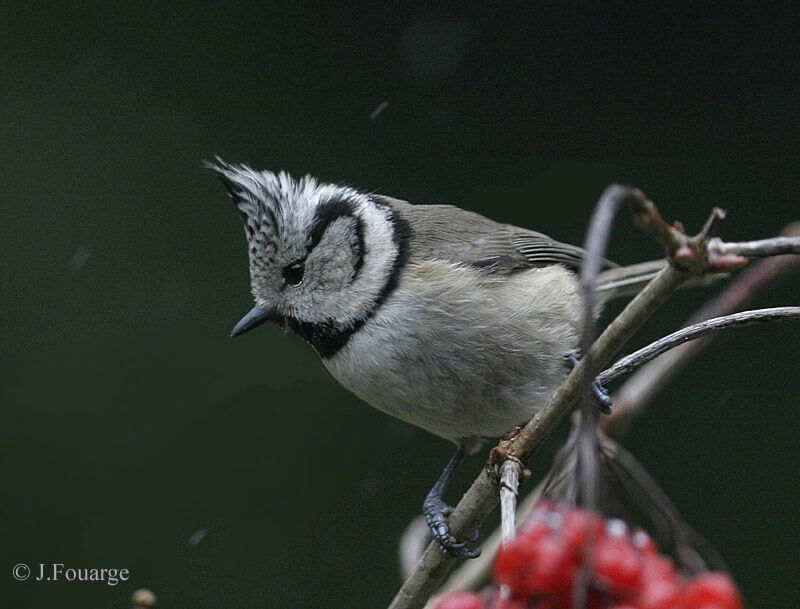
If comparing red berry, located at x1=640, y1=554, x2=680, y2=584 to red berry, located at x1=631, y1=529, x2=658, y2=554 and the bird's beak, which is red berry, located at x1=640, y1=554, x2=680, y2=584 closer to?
red berry, located at x1=631, y1=529, x2=658, y2=554

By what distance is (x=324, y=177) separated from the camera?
12.0 feet

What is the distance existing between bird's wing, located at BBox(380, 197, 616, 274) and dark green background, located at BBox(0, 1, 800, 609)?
0.98 meters

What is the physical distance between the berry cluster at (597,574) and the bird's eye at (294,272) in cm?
146

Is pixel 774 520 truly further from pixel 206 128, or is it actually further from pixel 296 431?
pixel 206 128

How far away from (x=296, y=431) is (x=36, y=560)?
0.92 meters

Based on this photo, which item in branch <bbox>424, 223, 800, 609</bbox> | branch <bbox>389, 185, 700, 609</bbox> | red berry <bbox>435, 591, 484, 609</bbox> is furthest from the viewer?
branch <bbox>424, 223, 800, 609</bbox>

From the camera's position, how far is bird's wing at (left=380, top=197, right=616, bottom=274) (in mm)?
2408

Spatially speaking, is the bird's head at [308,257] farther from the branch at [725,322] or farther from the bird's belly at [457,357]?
the branch at [725,322]

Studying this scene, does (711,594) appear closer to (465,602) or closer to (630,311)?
(465,602)

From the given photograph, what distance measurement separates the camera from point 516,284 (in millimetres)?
2404

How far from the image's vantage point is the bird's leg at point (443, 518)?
1.80 m

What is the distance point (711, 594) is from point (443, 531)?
4.28 feet

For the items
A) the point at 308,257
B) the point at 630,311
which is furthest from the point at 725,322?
the point at 308,257

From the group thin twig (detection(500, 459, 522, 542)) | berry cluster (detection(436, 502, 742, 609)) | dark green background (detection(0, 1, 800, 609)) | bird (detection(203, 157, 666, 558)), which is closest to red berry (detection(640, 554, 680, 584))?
berry cluster (detection(436, 502, 742, 609))
